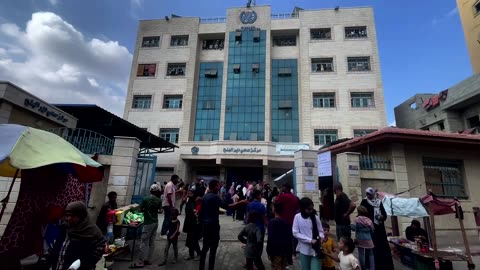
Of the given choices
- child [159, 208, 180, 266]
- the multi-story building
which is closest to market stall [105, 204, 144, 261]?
child [159, 208, 180, 266]

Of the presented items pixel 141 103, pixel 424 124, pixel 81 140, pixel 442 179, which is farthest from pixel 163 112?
pixel 424 124

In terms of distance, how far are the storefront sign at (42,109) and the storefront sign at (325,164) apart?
10047 millimetres

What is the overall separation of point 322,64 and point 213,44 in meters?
12.6

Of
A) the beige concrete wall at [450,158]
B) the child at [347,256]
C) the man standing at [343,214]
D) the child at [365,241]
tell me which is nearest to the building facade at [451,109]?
Result: the beige concrete wall at [450,158]

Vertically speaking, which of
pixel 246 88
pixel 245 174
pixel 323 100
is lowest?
pixel 245 174

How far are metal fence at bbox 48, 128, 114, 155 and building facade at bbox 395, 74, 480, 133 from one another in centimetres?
2091

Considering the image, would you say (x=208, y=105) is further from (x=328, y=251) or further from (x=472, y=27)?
(x=472, y=27)

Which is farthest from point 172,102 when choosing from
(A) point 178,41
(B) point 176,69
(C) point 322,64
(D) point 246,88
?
(C) point 322,64

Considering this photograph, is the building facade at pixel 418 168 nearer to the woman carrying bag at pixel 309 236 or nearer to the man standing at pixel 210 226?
the woman carrying bag at pixel 309 236

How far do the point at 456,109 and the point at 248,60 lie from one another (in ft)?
61.0

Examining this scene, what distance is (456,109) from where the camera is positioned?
18.9m

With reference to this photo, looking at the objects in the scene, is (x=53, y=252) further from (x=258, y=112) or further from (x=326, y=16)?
(x=326, y=16)

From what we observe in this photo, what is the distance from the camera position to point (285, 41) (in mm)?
27734

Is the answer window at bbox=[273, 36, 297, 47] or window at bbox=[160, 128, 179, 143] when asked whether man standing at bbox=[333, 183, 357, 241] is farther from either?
window at bbox=[273, 36, 297, 47]
